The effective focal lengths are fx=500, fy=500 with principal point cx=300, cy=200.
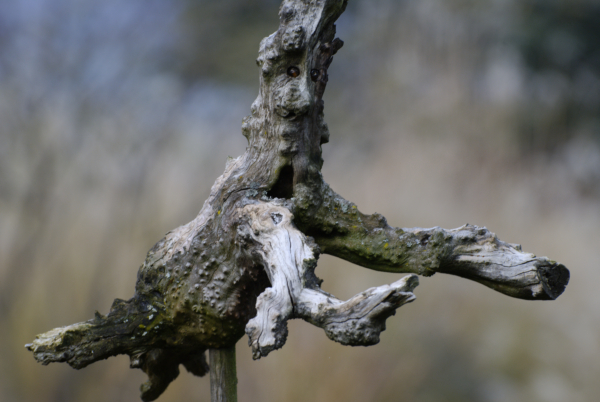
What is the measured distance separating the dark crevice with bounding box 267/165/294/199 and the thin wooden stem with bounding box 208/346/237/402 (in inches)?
24.4

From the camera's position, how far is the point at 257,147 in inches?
72.4

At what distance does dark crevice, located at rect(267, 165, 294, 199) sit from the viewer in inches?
71.6

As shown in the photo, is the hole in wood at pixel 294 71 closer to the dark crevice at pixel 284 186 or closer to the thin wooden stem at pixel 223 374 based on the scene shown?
the dark crevice at pixel 284 186

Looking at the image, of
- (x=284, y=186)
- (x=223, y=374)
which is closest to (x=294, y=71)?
(x=284, y=186)

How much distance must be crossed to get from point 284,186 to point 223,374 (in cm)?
76

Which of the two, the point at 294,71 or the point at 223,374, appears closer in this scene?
the point at 294,71

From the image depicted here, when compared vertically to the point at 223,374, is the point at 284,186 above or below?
above

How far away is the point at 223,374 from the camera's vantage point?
6.29 feet

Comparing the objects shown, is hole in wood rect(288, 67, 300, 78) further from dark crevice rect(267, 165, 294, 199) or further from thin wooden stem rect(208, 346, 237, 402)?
thin wooden stem rect(208, 346, 237, 402)

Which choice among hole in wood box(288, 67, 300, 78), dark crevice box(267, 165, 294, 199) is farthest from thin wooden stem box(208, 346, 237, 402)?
hole in wood box(288, 67, 300, 78)

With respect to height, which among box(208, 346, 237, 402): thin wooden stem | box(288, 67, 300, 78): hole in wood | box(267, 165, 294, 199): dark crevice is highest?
box(288, 67, 300, 78): hole in wood

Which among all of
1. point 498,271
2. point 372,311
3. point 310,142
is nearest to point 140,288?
point 310,142

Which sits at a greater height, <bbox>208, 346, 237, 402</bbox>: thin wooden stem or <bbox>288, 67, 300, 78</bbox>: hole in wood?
<bbox>288, 67, 300, 78</bbox>: hole in wood

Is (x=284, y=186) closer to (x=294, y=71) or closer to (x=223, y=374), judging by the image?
(x=294, y=71)
